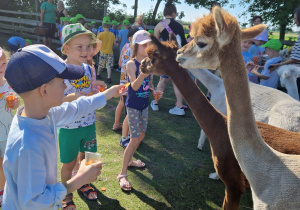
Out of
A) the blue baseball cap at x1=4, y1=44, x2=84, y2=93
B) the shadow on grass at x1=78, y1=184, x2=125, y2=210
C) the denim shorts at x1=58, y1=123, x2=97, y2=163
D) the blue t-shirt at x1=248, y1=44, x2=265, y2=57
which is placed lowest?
the shadow on grass at x1=78, y1=184, x2=125, y2=210

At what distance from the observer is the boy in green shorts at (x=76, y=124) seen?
2623 millimetres

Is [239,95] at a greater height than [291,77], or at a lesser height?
greater

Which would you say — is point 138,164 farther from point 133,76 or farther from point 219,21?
point 219,21

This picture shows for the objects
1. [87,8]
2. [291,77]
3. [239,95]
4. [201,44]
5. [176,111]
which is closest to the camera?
[239,95]

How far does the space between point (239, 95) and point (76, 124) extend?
174 cm

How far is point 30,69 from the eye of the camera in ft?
4.30

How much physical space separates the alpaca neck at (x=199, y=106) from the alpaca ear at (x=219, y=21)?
950 mm

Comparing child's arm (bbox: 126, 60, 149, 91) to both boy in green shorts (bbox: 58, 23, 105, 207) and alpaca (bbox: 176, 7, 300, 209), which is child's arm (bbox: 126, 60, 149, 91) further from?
alpaca (bbox: 176, 7, 300, 209)

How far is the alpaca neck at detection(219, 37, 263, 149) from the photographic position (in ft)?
5.48

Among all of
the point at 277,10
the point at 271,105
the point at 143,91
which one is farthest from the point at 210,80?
the point at 277,10

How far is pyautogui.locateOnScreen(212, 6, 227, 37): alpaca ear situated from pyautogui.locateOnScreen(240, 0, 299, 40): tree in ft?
42.3

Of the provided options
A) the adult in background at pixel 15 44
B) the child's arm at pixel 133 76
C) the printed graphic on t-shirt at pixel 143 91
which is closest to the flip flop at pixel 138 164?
the printed graphic on t-shirt at pixel 143 91

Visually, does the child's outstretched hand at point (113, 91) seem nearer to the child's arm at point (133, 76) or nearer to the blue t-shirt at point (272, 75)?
the child's arm at point (133, 76)

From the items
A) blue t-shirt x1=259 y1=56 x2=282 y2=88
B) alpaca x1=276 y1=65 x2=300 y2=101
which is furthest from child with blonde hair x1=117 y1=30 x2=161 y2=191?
blue t-shirt x1=259 y1=56 x2=282 y2=88
